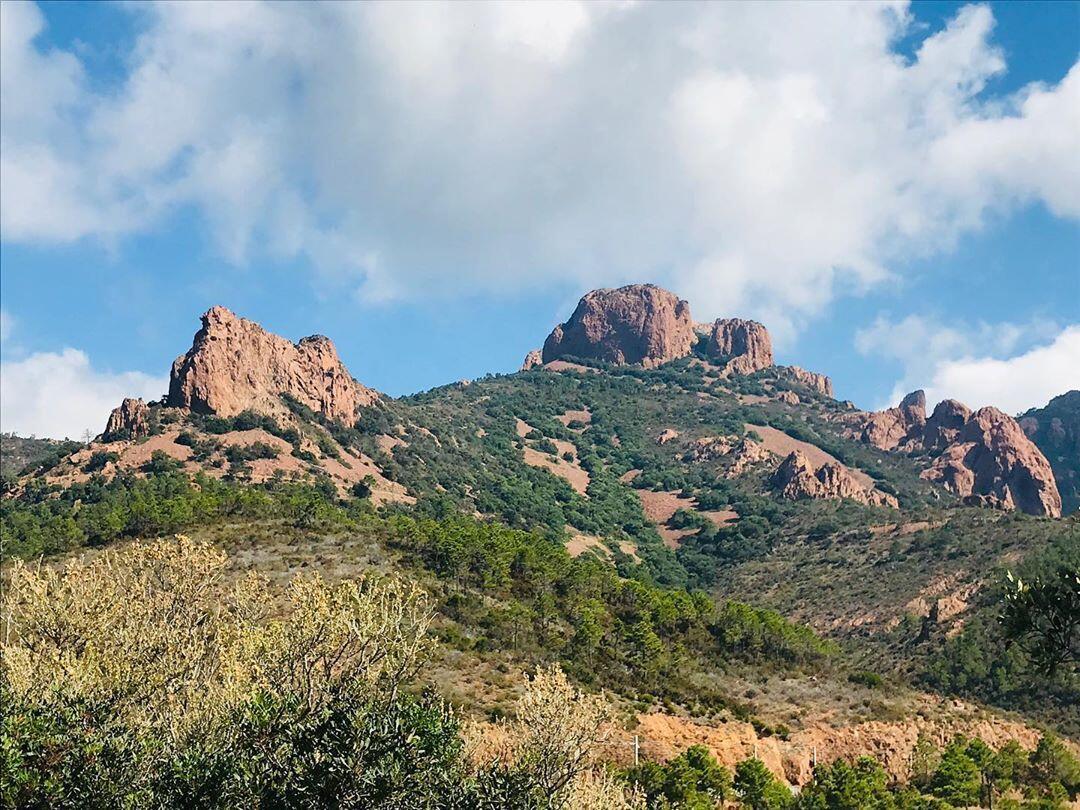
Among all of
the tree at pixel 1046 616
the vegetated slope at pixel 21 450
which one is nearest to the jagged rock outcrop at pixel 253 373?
the vegetated slope at pixel 21 450

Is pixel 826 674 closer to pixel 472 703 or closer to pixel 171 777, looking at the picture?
pixel 472 703

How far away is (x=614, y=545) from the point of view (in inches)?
6555

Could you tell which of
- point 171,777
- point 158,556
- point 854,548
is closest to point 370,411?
point 854,548

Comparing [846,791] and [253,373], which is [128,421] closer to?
[253,373]

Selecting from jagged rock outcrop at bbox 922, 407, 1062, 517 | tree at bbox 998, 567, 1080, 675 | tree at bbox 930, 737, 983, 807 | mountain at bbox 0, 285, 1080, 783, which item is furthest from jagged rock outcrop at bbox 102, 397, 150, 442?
jagged rock outcrop at bbox 922, 407, 1062, 517

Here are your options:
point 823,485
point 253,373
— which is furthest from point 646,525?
point 253,373

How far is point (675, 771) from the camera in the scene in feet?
143

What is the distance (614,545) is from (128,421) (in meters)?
95.7

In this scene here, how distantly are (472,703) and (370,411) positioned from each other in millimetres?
136962

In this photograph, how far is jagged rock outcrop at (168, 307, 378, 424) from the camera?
135 m

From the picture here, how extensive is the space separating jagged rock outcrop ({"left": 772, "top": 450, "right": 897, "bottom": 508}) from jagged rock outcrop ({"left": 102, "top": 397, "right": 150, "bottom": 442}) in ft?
443

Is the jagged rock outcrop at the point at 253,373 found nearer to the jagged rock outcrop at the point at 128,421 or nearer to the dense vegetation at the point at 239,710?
the jagged rock outcrop at the point at 128,421

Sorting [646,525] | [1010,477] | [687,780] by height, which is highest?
[1010,477]

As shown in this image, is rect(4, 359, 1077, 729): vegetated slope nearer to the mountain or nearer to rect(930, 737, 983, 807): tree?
the mountain
